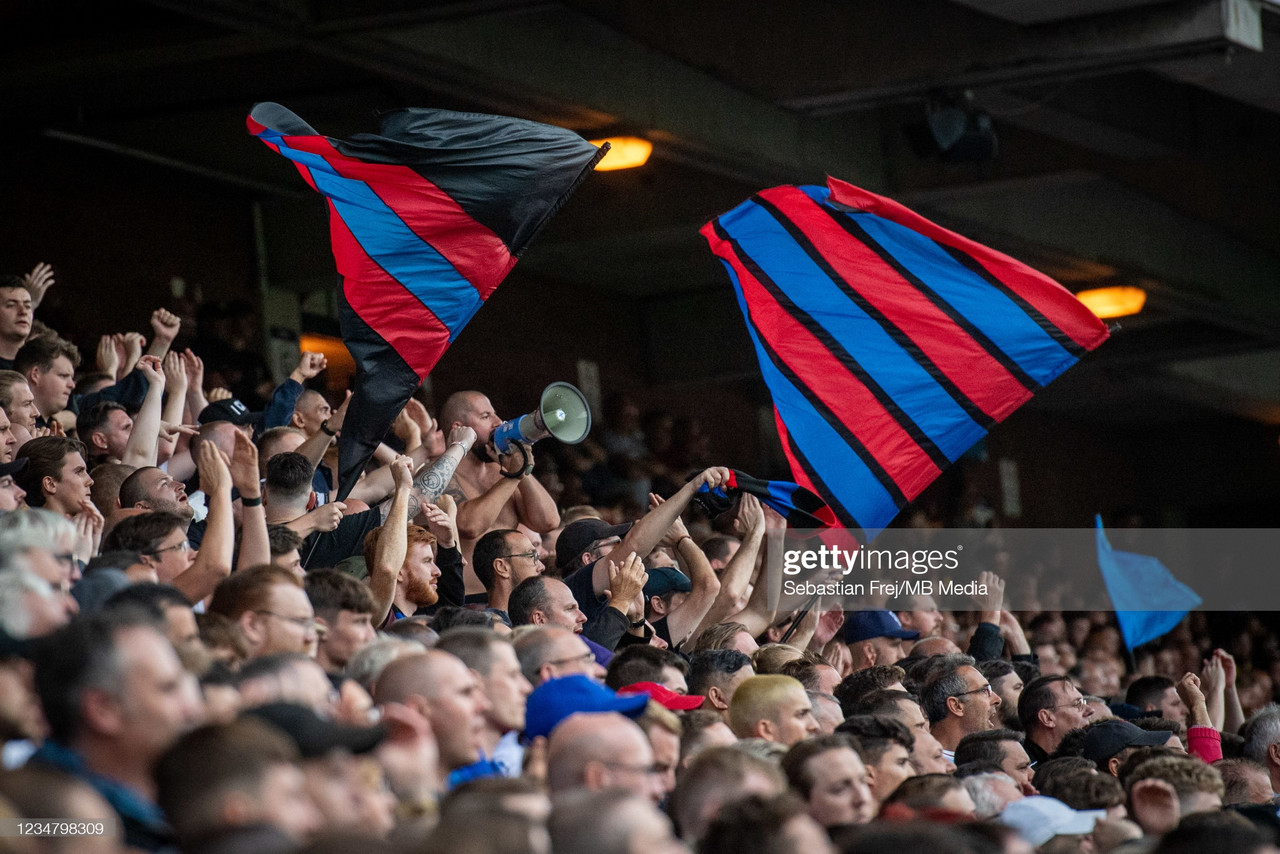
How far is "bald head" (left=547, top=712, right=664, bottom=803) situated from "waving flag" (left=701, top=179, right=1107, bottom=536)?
3553 millimetres

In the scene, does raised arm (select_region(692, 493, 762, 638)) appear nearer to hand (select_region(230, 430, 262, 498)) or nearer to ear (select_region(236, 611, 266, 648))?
hand (select_region(230, 430, 262, 498))

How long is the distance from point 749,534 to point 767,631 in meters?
0.93

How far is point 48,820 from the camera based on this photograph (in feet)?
9.27

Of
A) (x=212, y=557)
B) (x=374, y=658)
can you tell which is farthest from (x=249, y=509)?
(x=374, y=658)

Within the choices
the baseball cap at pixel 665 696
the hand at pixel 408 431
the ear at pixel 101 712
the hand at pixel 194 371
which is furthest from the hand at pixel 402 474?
the ear at pixel 101 712

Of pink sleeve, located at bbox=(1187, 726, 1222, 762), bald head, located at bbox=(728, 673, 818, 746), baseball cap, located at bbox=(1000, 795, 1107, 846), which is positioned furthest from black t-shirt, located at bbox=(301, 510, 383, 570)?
pink sleeve, located at bbox=(1187, 726, 1222, 762)

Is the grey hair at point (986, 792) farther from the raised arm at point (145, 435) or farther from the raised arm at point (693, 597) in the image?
the raised arm at point (145, 435)

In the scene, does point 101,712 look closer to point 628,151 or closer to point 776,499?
point 776,499

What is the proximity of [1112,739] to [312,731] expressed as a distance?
4160 mm

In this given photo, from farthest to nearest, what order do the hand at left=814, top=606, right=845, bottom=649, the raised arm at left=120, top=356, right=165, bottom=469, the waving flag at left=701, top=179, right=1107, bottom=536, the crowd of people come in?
the hand at left=814, top=606, right=845, bottom=649
the waving flag at left=701, top=179, right=1107, bottom=536
the raised arm at left=120, top=356, right=165, bottom=469
the crowd of people

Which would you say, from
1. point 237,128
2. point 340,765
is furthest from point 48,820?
point 237,128

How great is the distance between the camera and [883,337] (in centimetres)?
770

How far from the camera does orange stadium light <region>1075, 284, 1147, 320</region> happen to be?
49.7 feet

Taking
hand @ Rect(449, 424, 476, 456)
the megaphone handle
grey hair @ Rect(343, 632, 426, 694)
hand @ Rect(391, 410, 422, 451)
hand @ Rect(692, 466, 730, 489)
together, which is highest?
hand @ Rect(391, 410, 422, 451)
